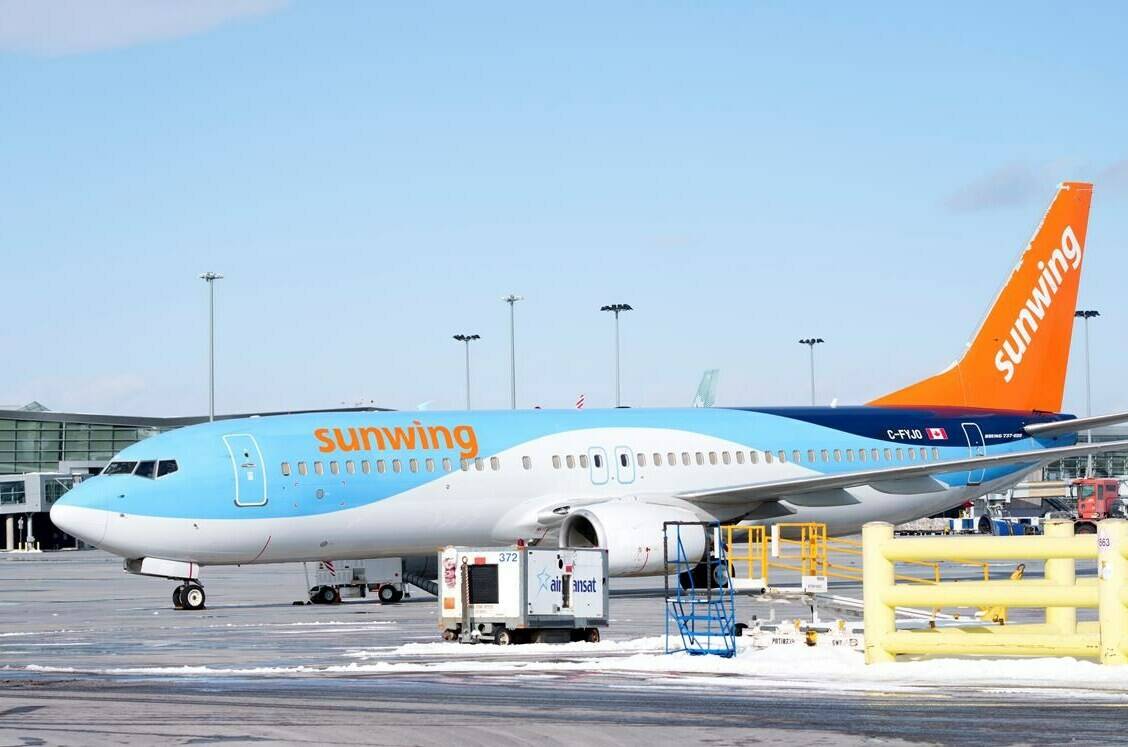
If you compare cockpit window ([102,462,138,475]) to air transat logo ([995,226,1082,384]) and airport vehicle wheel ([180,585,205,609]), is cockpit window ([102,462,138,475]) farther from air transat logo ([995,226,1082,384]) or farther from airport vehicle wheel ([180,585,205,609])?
air transat logo ([995,226,1082,384])

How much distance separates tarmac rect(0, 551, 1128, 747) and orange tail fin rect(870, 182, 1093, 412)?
754 inches

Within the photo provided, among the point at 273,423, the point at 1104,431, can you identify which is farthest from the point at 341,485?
the point at 1104,431

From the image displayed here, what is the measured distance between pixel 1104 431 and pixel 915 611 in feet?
318

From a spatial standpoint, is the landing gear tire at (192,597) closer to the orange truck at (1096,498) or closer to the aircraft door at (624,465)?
the aircraft door at (624,465)

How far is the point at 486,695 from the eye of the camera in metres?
15.3

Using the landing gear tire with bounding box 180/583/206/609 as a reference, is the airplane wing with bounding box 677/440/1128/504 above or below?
above

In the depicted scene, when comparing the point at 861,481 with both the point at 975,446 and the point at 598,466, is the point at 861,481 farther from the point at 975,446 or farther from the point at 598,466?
the point at 975,446

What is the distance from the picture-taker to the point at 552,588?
22.8 meters

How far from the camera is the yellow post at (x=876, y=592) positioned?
1731 cm

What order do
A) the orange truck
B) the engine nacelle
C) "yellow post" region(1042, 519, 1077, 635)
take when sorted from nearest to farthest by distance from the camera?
"yellow post" region(1042, 519, 1077, 635) < the engine nacelle < the orange truck

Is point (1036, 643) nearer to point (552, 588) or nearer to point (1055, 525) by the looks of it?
point (1055, 525)

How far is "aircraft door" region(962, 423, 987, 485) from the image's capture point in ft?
A: 131

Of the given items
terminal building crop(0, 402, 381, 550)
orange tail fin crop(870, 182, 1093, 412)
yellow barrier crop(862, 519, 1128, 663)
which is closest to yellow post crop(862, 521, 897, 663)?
yellow barrier crop(862, 519, 1128, 663)

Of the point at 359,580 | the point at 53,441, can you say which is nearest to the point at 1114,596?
the point at 359,580
